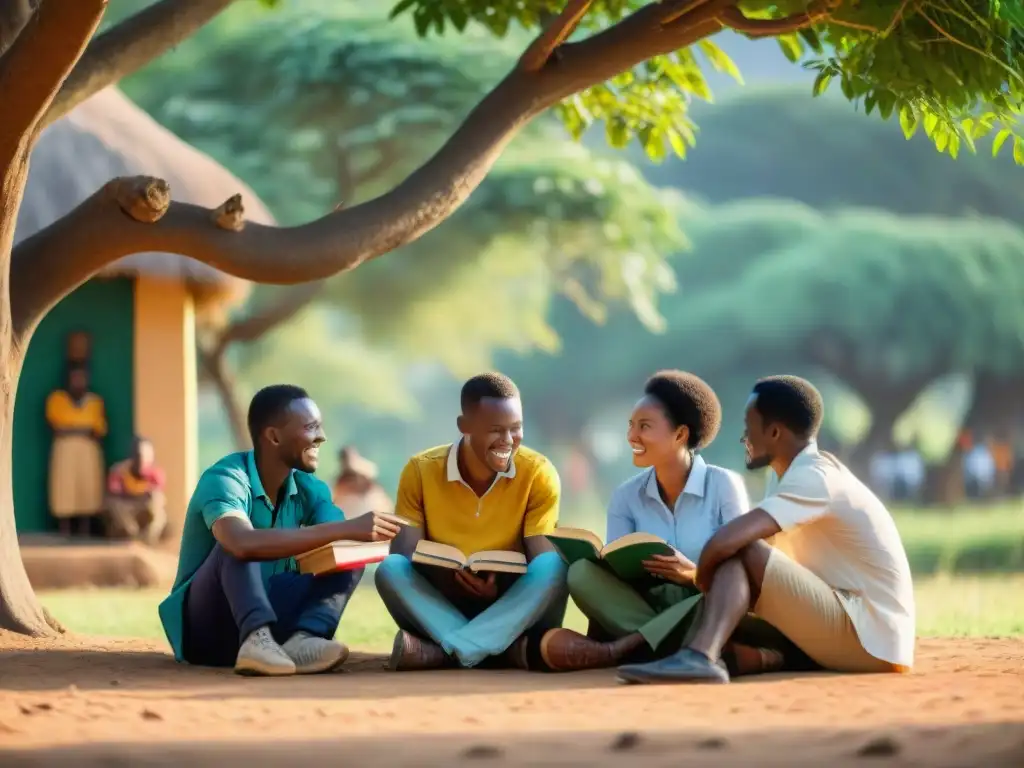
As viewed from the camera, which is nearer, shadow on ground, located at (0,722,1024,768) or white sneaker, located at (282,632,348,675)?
shadow on ground, located at (0,722,1024,768)

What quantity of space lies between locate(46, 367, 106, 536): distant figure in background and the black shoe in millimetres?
9683

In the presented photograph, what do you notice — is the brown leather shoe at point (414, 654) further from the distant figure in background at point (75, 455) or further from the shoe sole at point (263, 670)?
the distant figure in background at point (75, 455)

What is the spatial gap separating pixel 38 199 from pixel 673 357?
2575cm

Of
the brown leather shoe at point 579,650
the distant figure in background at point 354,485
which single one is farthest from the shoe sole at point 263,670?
the distant figure in background at point 354,485

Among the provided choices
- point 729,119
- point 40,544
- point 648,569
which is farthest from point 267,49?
point 729,119

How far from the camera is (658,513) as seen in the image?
603cm

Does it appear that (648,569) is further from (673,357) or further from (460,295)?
(673,357)

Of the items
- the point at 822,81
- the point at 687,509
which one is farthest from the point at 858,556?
the point at 822,81

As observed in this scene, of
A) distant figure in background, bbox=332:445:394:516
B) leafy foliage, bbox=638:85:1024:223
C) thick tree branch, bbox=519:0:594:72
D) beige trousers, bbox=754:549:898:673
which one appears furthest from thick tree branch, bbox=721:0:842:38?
leafy foliage, bbox=638:85:1024:223

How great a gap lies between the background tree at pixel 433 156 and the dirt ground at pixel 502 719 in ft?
6.58

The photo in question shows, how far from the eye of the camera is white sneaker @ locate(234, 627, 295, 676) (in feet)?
18.3

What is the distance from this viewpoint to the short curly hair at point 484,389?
236 inches

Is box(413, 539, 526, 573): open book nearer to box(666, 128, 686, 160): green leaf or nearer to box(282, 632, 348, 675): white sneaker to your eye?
box(282, 632, 348, 675): white sneaker

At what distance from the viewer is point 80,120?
14602 mm
